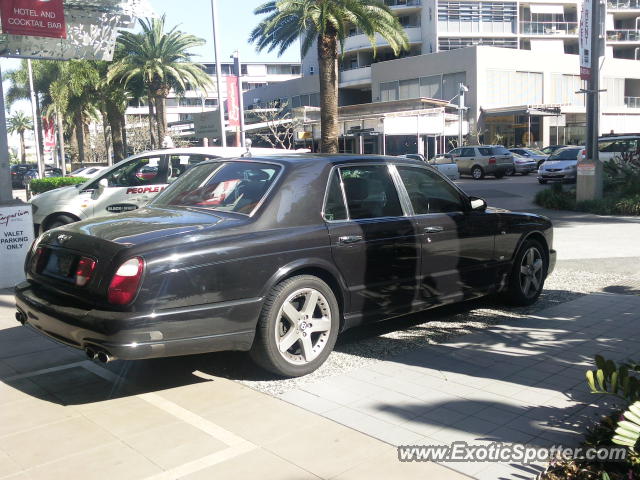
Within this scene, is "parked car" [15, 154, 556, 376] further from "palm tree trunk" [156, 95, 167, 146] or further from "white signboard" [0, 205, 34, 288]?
"palm tree trunk" [156, 95, 167, 146]

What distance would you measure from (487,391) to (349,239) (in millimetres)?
1551

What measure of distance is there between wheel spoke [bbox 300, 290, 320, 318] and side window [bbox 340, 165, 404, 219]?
2.63ft

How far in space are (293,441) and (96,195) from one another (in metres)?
7.87

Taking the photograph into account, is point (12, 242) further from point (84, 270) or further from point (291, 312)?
point (291, 312)

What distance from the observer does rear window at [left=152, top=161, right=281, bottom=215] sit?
5.20 metres

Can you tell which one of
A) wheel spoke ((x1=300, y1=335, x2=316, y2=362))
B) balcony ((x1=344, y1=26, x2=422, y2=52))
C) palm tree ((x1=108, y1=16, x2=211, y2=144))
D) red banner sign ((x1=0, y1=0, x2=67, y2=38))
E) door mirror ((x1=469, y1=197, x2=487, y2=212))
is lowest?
wheel spoke ((x1=300, y1=335, x2=316, y2=362))

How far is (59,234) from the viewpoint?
501cm

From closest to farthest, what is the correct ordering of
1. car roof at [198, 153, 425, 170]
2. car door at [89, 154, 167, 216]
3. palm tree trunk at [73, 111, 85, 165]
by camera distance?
car roof at [198, 153, 425, 170] < car door at [89, 154, 167, 216] < palm tree trunk at [73, 111, 85, 165]

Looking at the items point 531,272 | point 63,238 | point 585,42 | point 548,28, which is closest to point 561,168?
point 585,42

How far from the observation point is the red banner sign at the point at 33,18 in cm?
894

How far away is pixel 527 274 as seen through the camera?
23.4 feet

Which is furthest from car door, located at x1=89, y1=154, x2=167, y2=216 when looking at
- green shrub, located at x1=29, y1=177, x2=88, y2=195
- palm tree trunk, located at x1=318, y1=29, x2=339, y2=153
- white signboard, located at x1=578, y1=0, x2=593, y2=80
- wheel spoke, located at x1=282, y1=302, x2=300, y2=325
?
green shrub, located at x1=29, y1=177, x2=88, y2=195

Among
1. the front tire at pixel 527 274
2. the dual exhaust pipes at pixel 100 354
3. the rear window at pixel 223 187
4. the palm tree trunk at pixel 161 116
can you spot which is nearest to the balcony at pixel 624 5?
the palm tree trunk at pixel 161 116

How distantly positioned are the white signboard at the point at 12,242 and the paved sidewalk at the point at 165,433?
370cm
